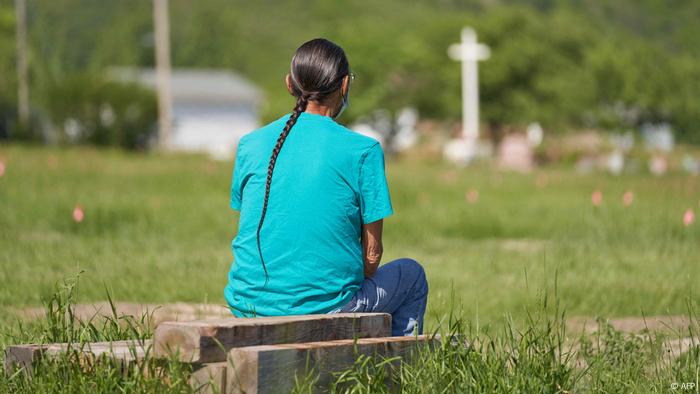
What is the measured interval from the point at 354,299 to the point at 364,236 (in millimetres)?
244

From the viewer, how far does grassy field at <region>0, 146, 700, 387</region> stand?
753cm

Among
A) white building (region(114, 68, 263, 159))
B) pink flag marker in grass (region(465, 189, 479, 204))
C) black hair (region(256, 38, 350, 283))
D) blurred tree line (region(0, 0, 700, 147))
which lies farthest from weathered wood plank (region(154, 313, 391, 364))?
white building (region(114, 68, 263, 159))

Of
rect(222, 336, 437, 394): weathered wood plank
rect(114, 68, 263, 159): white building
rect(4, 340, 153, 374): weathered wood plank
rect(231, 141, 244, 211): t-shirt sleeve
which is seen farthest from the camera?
rect(114, 68, 263, 159): white building

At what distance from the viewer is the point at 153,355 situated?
3.59m

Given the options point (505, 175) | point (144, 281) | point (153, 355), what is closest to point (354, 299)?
point (153, 355)

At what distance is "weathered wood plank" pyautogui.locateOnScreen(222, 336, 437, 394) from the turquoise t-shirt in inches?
13.4

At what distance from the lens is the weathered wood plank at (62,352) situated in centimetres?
378

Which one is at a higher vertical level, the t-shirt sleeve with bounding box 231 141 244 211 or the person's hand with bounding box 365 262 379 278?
the t-shirt sleeve with bounding box 231 141 244 211

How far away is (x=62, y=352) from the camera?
12.5 feet

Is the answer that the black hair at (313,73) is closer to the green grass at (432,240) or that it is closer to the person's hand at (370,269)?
the person's hand at (370,269)

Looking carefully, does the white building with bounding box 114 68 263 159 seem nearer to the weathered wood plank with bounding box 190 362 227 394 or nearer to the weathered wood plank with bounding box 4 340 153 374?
the weathered wood plank with bounding box 4 340 153 374

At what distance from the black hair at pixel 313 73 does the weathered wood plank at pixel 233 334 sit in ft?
1.32

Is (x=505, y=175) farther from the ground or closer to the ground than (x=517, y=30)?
closer to the ground

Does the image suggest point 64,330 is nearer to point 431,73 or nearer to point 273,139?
point 273,139
